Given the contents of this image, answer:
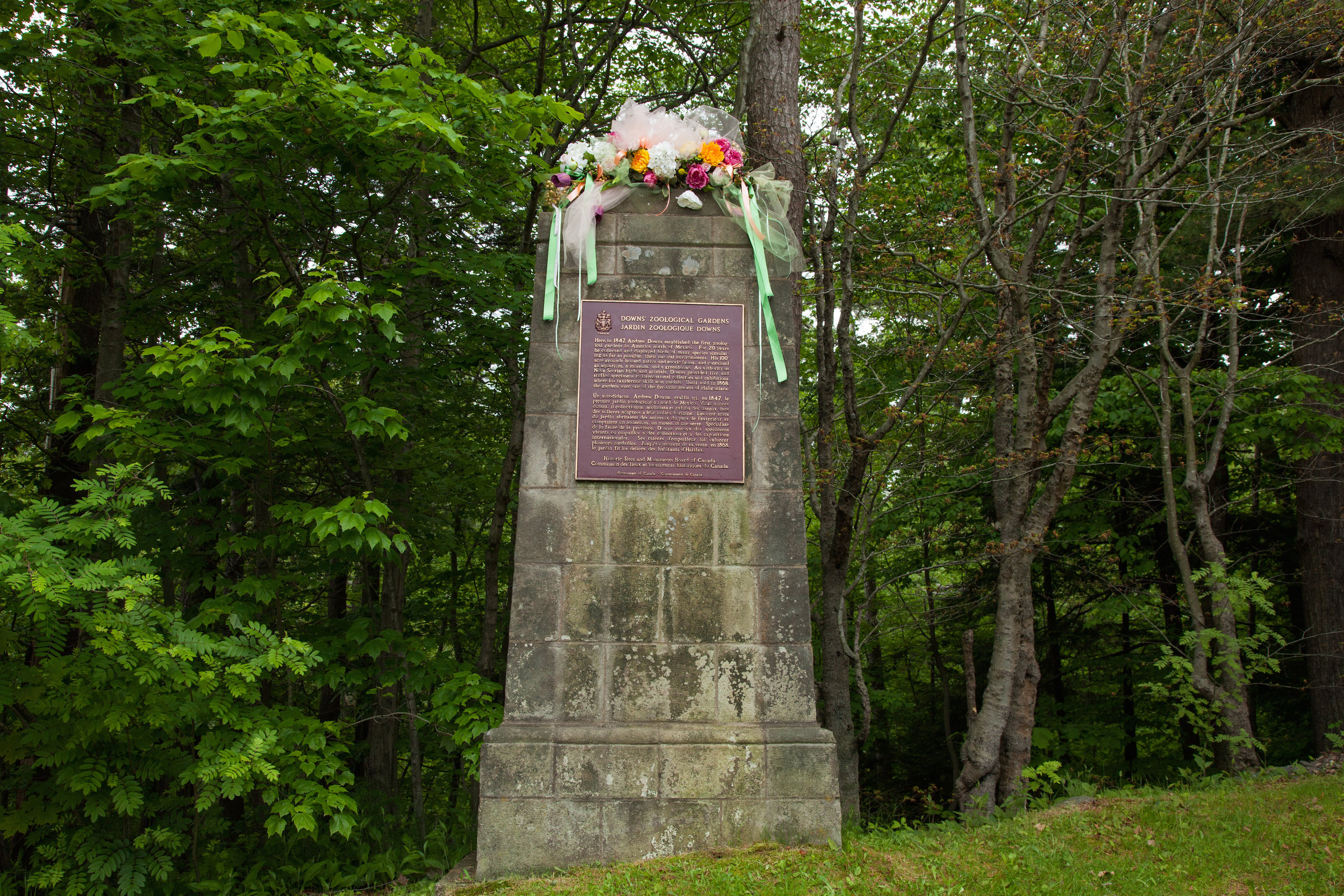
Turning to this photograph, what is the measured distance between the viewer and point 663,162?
16.5 feet

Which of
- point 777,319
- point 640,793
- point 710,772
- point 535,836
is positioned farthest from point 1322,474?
point 535,836

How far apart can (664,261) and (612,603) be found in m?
2.03

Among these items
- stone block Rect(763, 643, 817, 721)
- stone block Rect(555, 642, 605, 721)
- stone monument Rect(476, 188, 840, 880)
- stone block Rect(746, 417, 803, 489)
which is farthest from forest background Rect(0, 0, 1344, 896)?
stone block Rect(763, 643, 817, 721)

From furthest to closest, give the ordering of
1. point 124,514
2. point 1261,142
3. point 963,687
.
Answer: point 963,687, point 1261,142, point 124,514

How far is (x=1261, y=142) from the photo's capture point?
7816 millimetres

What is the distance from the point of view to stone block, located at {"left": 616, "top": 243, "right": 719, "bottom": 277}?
4.98 m

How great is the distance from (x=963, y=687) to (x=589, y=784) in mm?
12036

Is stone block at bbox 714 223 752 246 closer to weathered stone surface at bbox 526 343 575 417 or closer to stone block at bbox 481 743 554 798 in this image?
weathered stone surface at bbox 526 343 575 417

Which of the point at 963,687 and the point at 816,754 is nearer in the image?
the point at 816,754

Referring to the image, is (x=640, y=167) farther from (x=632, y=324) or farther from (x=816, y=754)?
(x=816, y=754)

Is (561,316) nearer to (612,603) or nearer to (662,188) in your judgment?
(662,188)

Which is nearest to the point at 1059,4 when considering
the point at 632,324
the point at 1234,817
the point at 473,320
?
the point at 632,324

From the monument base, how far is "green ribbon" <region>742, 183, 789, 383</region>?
2.08 meters

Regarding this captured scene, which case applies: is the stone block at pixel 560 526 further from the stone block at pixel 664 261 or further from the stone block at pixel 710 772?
the stone block at pixel 664 261
